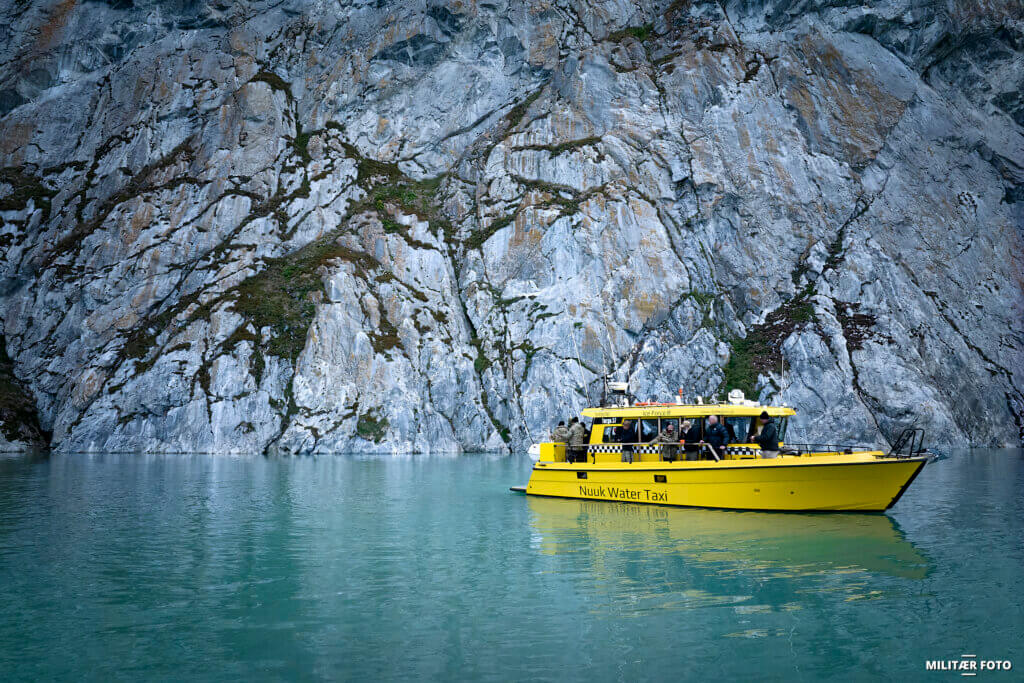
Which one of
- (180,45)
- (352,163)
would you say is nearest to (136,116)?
(180,45)

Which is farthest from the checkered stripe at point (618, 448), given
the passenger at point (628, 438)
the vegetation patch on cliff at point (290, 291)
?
the vegetation patch on cliff at point (290, 291)

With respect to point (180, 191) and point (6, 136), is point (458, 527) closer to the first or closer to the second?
point (180, 191)

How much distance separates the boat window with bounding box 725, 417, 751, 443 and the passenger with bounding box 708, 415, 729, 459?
0.75ft

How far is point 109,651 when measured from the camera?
32.3 ft

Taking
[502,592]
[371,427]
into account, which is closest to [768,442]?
[502,592]

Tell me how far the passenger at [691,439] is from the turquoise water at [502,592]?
7.72ft

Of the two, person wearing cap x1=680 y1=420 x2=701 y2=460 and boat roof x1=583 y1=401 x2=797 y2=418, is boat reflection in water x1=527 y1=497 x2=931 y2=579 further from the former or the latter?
boat roof x1=583 y1=401 x2=797 y2=418

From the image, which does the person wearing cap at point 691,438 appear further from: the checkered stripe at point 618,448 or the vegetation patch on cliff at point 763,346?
the vegetation patch on cliff at point 763,346

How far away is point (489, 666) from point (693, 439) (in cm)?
1797

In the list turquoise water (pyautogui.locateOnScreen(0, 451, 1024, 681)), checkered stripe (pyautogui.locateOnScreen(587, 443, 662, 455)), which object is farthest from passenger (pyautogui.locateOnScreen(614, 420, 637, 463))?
turquoise water (pyautogui.locateOnScreen(0, 451, 1024, 681))

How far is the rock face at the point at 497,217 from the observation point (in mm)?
68250

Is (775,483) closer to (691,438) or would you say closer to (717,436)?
(717,436)

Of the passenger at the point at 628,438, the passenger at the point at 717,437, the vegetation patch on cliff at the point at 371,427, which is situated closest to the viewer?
the passenger at the point at 717,437

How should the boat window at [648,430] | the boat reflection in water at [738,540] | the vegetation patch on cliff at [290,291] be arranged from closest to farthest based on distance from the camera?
the boat reflection in water at [738,540], the boat window at [648,430], the vegetation patch on cliff at [290,291]
